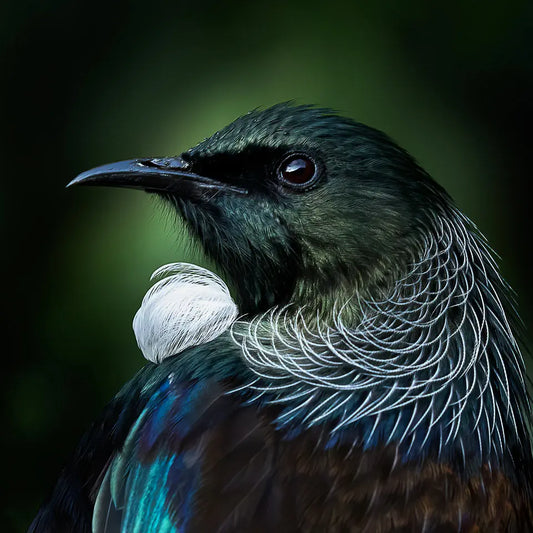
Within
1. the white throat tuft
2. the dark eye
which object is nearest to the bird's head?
the dark eye

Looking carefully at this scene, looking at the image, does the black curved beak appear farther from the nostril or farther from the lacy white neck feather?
the lacy white neck feather

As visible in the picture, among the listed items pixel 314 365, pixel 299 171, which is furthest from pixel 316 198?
pixel 314 365

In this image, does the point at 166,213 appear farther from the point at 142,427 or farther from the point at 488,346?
the point at 488,346

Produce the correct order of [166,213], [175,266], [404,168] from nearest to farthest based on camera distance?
[404,168], [166,213], [175,266]

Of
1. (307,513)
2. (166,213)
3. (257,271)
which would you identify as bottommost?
(307,513)

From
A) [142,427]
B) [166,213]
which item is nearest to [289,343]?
[142,427]

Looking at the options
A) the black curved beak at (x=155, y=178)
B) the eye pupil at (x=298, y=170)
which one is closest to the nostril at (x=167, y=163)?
the black curved beak at (x=155, y=178)

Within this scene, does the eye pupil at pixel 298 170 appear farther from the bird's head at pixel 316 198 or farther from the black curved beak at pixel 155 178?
→ the black curved beak at pixel 155 178

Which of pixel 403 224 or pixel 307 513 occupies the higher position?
pixel 403 224

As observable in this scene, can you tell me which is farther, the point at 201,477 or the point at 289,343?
the point at 289,343
